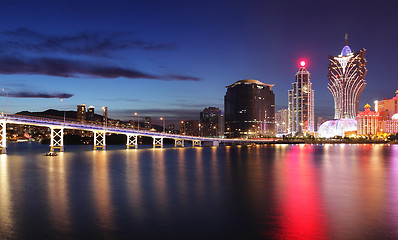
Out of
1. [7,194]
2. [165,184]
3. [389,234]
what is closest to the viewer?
[389,234]

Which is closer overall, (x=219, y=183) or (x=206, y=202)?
(x=206, y=202)

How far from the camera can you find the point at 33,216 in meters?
21.1

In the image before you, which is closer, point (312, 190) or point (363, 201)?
point (363, 201)

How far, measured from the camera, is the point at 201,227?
1897cm

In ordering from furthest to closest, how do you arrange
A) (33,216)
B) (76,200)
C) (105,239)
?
(76,200) → (33,216) → (105,239)

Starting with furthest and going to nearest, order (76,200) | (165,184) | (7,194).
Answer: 1. (165,184)
2. (7,194)
3. (76,200)

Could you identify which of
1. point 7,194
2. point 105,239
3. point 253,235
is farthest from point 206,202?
point 7,194

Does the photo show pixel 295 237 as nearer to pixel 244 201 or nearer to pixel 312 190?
pixel 244 201

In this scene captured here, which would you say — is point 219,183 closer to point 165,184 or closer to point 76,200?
point 165,184

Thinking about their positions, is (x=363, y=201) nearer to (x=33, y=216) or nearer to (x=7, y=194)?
(x=33, y=216)

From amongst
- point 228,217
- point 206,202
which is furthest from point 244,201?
point 228,217

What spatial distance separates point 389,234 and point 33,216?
20758 millimetres

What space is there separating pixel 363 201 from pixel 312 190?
5.78 metres

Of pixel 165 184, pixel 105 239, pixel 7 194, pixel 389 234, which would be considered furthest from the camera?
pixel 165 184
